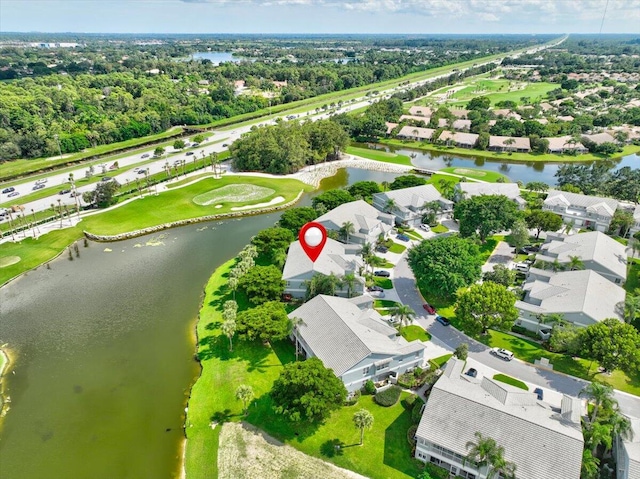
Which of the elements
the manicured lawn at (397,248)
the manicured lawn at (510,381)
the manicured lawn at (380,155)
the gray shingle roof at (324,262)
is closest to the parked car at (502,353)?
the manicured lawn at (510,381)

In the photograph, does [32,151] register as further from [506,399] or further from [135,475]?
[506,399]

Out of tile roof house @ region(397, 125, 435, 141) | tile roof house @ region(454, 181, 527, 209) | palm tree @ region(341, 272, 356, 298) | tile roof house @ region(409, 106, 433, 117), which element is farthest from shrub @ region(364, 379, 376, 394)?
tile roof house @ region(409, 106, 433, 117)

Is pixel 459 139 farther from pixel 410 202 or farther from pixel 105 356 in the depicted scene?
pixel 105 356

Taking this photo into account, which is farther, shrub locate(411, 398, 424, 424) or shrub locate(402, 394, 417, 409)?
shrub locate(402, 394, 417, 409)

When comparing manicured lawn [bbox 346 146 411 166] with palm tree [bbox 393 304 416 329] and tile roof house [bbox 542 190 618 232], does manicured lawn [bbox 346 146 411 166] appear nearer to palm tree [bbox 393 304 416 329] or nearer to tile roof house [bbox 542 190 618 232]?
tile roof house [bbox 542 190 618 232]

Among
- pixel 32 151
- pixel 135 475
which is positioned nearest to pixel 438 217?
pixel 135 475

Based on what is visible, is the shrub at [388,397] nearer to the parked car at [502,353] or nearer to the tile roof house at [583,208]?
the parked car at [502,353]

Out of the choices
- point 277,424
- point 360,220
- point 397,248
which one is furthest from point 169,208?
point 277,424
